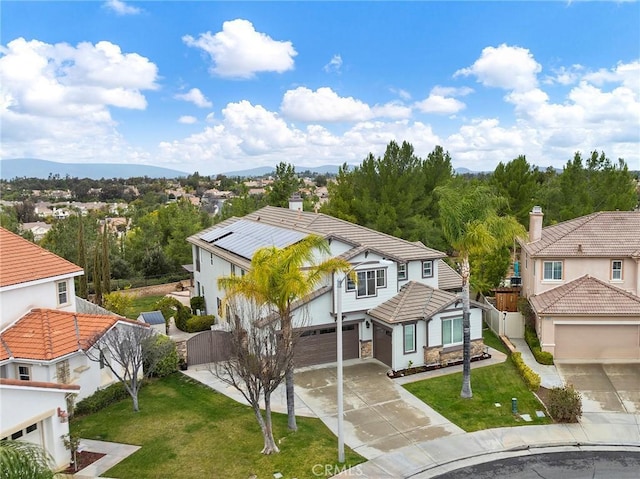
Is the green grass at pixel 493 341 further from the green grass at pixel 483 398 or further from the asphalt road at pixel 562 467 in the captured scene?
the asphalt road at pixel 562 467

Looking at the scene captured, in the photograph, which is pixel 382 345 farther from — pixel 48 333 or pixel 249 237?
pixel 48 333

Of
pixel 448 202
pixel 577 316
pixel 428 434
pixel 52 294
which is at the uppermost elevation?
pixel 448 202

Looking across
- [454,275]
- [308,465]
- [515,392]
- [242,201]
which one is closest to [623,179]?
[454,275]

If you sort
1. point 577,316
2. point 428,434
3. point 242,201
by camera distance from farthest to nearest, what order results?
point 242,201 → point 577,316 → point 428,434

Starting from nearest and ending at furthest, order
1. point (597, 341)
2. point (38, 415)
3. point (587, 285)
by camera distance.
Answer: point (38, 415) < point (597, 341) < point (587, 285)

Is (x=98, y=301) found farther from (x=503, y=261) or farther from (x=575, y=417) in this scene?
(x=575, y=417)

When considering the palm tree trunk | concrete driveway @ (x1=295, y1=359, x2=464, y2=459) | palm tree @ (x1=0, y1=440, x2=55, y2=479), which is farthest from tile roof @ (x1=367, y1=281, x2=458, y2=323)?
palm tree @ (x1=0, y1=440, x2=55, y2=479)

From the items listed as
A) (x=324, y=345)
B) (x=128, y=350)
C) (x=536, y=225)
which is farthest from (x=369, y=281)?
(x=536, y=225)
